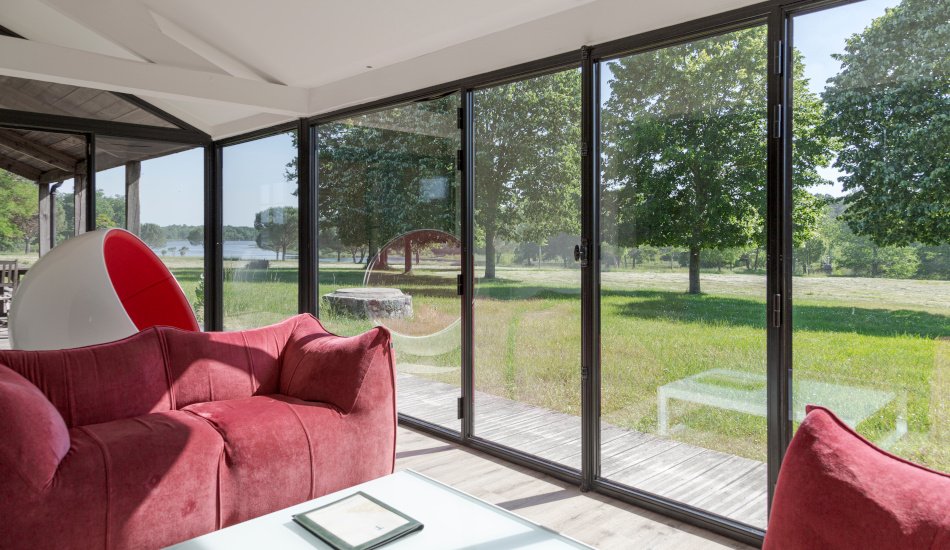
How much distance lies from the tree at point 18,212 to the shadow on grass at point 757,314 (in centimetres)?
468

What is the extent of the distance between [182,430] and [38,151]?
3955 mm

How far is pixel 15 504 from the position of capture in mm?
1875

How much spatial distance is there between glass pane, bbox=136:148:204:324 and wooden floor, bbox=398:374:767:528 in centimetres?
322

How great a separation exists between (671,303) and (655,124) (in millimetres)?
812

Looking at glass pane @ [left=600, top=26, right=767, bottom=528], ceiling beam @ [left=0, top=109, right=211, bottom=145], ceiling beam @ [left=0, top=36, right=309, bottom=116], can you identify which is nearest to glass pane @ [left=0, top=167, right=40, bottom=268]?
ceiling beam @ [left=0, top=109, right=211, bottom=145]

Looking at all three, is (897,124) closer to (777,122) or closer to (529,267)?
(777,122)

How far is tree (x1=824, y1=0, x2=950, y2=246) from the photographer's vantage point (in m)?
2.08

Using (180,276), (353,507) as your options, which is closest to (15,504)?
(353,507)

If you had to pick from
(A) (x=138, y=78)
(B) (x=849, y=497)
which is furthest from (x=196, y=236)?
(B) (x=849, y=497)

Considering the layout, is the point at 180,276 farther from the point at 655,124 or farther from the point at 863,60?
the point at 863,60

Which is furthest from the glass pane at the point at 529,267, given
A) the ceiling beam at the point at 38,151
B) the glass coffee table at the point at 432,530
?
the ceiling beam at the point at 38,151

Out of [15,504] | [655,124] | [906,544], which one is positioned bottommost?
[15,504]

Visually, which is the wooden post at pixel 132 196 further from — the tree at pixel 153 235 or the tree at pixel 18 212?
the tree at pixel 18 212

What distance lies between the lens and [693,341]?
2744 millimetres
